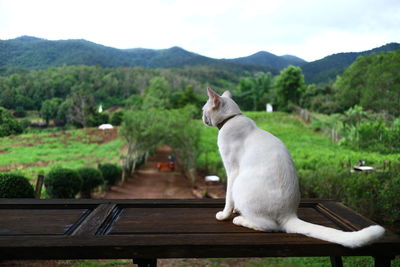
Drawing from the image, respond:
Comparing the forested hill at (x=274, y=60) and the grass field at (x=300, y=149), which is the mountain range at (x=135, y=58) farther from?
the grass field at (x=300, y=149)

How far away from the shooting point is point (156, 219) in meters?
1.77

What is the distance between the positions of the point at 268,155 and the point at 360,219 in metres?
0.64

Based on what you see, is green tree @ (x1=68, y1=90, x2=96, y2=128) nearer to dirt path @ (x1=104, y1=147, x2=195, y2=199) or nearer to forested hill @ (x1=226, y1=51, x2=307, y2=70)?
dirt path @ (x1=104, y1=147, x2=195, y2=199)

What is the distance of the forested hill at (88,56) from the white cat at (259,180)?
5.46 m

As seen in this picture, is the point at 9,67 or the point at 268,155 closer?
the point at 268,155

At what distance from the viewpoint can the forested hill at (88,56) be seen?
19.6 feet

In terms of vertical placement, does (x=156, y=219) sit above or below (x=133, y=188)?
above

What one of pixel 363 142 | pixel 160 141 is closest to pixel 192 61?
pixel 160 141

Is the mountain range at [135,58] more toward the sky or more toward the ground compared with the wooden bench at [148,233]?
more toward the sky

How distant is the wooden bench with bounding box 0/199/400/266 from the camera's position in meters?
1.33

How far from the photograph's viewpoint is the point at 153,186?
971 cm

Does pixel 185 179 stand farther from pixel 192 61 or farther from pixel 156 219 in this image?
pixel 156 219

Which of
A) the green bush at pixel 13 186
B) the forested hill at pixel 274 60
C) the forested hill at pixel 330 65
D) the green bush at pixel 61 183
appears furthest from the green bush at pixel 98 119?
the forested hill at pixel 330 65

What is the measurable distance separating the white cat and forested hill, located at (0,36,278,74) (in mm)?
5456
